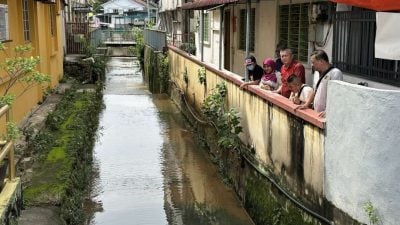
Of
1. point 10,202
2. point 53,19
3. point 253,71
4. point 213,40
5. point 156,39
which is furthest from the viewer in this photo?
point 156,39

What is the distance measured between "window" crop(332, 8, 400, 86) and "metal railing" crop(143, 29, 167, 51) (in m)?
16.1

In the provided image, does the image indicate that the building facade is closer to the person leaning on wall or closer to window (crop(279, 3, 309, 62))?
window (crop(279, 3, 309, 62))

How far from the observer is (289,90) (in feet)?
24.8

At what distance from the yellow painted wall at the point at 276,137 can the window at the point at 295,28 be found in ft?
5.34

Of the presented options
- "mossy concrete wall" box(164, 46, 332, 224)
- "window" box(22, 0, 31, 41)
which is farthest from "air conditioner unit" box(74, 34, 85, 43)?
"mossy concrete wall" box(164, 46, 332, 224)

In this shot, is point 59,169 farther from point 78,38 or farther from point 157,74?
point 157,74

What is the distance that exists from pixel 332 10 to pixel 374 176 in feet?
16.4

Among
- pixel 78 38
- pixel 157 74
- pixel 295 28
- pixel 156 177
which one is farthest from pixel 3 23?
pixel 157 74

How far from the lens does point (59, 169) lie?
7.62 meters

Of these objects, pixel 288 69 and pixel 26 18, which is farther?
pixel 26 18

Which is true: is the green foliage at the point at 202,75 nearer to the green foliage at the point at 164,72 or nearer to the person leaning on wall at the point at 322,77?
the person leaning on wall at the point at 322,77

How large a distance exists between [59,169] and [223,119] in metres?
3.16

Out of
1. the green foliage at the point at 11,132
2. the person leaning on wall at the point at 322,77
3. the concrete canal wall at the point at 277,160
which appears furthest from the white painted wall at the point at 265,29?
the green foliage at the point at 11,132

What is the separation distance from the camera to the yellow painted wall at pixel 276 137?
5.79m
